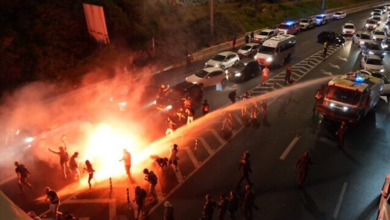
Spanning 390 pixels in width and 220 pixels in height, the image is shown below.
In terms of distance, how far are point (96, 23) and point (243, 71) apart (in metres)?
11.6

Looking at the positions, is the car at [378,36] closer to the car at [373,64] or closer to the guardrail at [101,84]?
the car at [373,64]

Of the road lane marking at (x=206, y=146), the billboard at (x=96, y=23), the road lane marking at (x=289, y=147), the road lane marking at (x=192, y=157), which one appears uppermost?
the billboard at (x=96, y=23)

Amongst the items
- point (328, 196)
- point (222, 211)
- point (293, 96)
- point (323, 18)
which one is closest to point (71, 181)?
point (222, 211)

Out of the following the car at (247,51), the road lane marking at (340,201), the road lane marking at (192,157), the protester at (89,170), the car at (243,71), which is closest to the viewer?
the road lane marking at (340,201)

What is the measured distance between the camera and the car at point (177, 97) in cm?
1778

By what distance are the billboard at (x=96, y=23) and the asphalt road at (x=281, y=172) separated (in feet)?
35.9

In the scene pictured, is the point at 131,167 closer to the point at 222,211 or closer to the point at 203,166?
the point at 203,166

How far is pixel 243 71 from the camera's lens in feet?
75.5

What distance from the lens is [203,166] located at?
12.9m

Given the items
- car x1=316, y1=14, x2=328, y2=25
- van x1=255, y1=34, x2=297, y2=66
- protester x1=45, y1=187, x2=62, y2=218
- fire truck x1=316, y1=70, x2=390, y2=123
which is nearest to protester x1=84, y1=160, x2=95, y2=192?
protester x1=45, y1=187, x2=62, y2=218

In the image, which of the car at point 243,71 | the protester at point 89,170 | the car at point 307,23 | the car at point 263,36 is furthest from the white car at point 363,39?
the protester at point 89,170

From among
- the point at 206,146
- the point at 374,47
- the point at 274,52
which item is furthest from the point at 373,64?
the point at 206,146

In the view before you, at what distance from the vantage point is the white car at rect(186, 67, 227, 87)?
837 inches

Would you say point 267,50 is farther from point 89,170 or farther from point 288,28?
point 89,170
